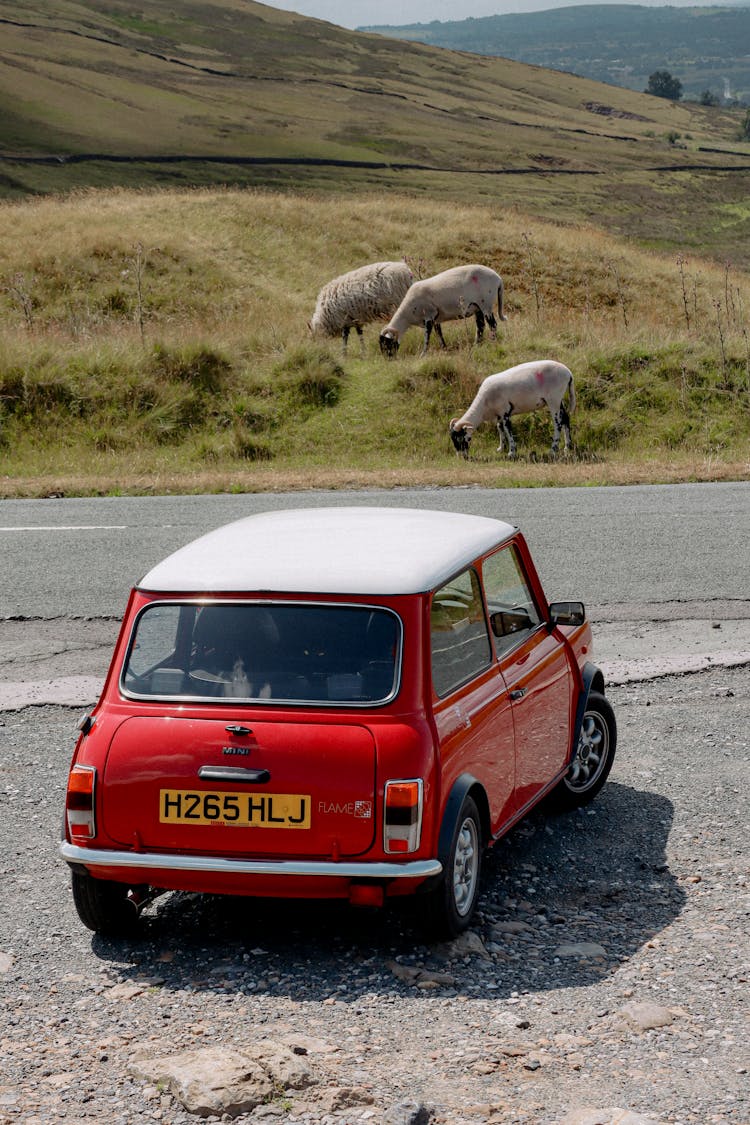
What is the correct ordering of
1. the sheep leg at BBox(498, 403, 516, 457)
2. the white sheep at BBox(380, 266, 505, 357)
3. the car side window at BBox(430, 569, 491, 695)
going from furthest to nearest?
the white sheep at BBox(380, 266, 505, 357) < the sheep leg at BBox(498, 403, 516, 457) < the car side window at BBox(430, 569, 491, 695)

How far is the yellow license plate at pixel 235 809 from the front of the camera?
4.91 m

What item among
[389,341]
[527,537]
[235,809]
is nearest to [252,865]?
[235,809]

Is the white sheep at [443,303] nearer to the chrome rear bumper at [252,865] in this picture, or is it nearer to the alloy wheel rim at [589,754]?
the alloy wheel rim at [589,754]

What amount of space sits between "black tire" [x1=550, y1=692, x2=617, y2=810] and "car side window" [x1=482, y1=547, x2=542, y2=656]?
695 mm

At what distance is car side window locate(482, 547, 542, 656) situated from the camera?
6.00 meters

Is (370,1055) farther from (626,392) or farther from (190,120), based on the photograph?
(190,120)

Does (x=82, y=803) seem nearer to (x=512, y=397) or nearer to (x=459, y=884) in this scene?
(x=459, y=884)

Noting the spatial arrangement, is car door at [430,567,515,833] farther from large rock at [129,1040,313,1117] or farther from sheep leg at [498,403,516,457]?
sheep leg at [498,403,516,457]

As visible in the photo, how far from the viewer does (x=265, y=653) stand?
17.4 feet

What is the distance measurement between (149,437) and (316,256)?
757 inches

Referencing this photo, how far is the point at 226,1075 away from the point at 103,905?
1.29 m

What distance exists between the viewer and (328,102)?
152375mm

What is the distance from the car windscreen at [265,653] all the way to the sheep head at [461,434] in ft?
48.8

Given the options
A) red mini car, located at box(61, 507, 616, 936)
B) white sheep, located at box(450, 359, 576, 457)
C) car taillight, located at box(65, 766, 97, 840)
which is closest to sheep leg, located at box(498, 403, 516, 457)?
white sheep, located at box(450, 359, 576, 457)
